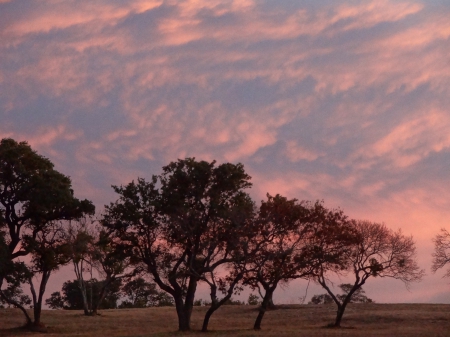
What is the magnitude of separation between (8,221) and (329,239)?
100 feet

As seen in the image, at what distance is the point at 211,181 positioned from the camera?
62.5 m

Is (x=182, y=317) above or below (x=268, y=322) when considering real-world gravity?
above

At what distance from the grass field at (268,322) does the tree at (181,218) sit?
18.3ft

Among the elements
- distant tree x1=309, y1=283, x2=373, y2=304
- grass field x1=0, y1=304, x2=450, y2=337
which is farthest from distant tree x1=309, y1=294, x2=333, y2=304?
grass field x1=0, y1=304, x2=450, y2=337

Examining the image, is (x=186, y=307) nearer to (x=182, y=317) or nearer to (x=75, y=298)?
(x=182, y=317)

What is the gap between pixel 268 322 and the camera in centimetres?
7238

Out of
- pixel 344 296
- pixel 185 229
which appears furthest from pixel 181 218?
pixel 344 296

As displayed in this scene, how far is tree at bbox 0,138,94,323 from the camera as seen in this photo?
6025 cm

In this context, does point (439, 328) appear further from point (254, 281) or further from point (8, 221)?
point (8, 221)

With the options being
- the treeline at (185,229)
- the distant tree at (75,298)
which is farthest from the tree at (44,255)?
the distant tree at (75,298)

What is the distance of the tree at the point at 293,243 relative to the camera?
2395 inches

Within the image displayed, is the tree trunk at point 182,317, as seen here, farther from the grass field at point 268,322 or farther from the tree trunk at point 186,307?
the grass field at point 268,322

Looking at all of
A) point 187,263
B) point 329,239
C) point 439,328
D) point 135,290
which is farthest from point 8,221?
point 135,290

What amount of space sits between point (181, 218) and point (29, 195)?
46.0ft
